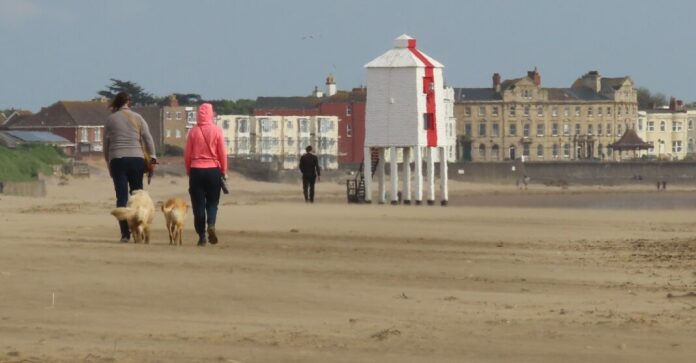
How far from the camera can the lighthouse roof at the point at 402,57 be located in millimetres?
45384

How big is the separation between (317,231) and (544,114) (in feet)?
428

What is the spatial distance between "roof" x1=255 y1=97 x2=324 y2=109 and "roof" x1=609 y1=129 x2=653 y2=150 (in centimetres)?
2532

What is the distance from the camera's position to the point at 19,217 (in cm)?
2241

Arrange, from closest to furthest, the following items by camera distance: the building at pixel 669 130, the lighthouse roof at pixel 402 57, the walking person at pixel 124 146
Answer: the walking person at pixel 124 146, the lighthouse roof at pixel 402 57, the building at pixel 669 130

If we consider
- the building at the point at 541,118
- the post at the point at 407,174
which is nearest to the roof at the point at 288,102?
the building at the point at 541,118

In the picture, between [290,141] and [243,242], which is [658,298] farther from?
[290,141]

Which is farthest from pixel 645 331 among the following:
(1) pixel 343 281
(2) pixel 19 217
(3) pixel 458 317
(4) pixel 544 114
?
(4) pixel 544 114

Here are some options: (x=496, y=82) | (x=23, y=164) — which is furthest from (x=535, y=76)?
(x=23, y=164)

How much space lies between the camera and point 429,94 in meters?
45.8

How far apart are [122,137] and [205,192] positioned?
3.14 feet

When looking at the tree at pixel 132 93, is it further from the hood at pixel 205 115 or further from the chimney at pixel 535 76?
the hood at pixel 205 115

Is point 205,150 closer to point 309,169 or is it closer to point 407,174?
point 309,169

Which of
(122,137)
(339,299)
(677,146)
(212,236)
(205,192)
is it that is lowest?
(339,299)

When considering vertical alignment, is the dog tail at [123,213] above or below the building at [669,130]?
below
